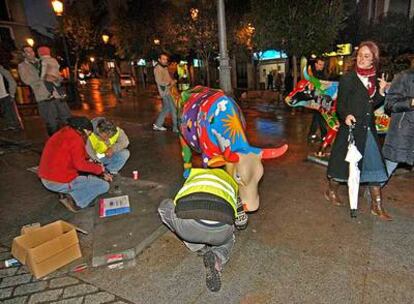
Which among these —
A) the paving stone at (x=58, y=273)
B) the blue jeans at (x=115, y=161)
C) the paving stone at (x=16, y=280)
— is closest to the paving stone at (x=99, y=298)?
the paving stone at (x=58, y=273)

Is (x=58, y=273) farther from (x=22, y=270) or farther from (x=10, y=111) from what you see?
(x=10, y=111)

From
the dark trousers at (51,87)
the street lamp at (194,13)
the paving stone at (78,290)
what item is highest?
the street lamp at (194,13)

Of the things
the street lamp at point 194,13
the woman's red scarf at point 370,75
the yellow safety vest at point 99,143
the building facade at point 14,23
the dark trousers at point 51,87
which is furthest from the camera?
the building facade at point 14,23

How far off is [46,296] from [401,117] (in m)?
3.99

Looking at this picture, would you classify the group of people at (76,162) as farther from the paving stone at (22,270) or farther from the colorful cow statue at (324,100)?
the colorful cow statue at (324,100)

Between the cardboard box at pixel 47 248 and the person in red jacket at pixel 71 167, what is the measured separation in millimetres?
842

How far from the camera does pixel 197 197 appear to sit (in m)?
2.26

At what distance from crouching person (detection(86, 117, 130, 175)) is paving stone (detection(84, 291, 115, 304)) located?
83.0 inches

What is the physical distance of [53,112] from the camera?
6598 mm

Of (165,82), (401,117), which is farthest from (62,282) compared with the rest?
(165,82)

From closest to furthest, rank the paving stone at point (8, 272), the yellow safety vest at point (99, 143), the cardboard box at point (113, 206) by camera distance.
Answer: the paving stone at point (8, 272) → the cardboard box at point (113, 206) → the yellow safety vest at point (99, 143)

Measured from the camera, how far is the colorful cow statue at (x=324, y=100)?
5074mm

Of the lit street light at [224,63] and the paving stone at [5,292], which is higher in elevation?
the lit street light at [224,63]

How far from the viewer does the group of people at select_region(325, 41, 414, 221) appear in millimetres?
3289
